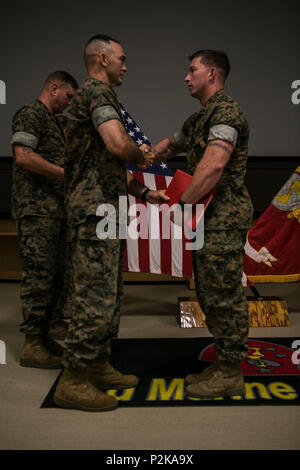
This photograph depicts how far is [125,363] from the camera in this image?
2.72 meters

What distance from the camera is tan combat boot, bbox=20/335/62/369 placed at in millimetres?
2697

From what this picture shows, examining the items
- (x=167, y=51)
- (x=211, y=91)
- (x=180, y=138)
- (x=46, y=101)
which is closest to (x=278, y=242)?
(x=180, y=138)

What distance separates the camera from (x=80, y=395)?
216 centimetres

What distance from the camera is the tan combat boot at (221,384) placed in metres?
2.28

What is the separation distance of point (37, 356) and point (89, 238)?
0.95m

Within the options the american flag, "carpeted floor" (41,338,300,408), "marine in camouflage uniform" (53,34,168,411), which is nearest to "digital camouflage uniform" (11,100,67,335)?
"carpeted floor" (41,338,300,408)

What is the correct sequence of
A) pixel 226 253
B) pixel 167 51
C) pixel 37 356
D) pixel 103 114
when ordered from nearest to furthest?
pixel 103 114 → pixel 226 253 → pixel 37 356 → pixel 167 51

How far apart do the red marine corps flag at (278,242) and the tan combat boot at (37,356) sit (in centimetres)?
159

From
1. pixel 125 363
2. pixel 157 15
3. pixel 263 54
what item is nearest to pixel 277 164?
pixel 263 54

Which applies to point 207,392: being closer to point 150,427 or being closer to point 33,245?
point 150,427

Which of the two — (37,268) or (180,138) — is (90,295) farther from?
(180,138)

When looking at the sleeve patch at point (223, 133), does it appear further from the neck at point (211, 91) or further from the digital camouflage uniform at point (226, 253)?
the neck at point (211, 91)

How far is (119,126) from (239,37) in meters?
3.87
